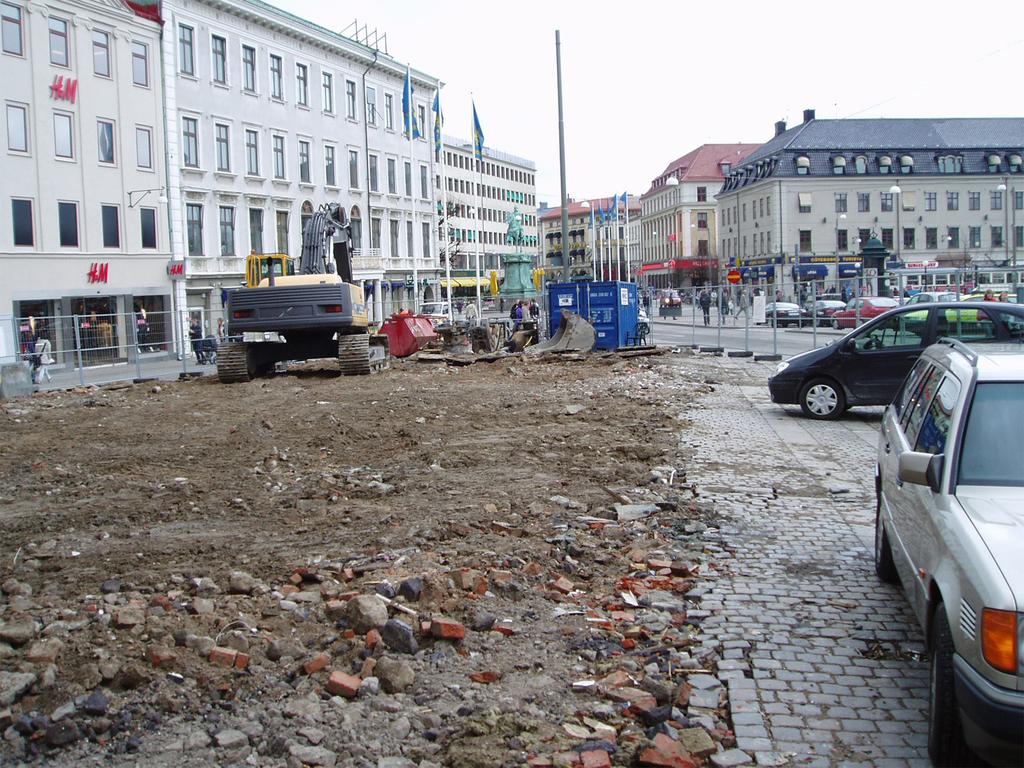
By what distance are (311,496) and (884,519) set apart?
5.31 metres

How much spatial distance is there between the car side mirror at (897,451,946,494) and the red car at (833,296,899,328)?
932 inches

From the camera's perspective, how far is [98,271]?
40125 mm

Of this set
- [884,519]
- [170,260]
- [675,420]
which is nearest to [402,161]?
[170,260]

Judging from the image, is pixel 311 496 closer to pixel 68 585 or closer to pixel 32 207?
pixel 68 585

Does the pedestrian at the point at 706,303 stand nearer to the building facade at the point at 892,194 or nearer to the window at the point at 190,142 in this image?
the window at the point at 190,142

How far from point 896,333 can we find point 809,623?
32.6 ft

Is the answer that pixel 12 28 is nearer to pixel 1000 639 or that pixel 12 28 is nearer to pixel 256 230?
pixel 256 230

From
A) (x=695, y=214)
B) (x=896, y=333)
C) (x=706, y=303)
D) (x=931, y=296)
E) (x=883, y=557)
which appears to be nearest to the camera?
(x=883, y=557)

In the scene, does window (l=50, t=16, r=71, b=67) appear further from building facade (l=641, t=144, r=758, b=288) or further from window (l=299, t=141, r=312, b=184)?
building facade (l=641, t=144, r=758, b=288)

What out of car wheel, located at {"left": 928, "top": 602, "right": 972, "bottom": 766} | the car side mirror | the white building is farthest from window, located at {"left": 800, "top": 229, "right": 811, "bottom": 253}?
car wheel, located at {"left": 928, "top": 602, "right": 972, "bottom": 766}

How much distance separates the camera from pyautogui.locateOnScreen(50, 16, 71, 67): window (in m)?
38.2

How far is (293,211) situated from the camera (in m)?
53.8

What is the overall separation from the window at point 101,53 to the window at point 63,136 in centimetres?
272

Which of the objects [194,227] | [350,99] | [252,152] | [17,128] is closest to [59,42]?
[17,128]
